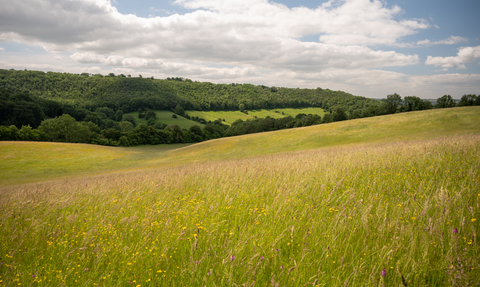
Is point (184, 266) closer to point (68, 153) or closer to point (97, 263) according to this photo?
Result: point (97, 263)

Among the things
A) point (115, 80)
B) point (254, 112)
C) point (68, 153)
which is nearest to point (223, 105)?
point (254, 112)

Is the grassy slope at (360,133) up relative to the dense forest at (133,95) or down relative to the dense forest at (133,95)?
down

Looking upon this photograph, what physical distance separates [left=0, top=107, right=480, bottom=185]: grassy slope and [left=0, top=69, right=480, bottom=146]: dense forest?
25008 millimetres

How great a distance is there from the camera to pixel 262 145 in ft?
Answer: 134

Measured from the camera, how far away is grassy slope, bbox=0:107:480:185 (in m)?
31.1

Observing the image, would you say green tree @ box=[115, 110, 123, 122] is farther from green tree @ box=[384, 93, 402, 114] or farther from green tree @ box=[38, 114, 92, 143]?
green tree @ box=[384, 93, 402, 114]

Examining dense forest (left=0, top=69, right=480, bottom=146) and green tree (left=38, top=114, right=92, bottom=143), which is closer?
green tree (left=38, top=114, right=92, bottom=143)

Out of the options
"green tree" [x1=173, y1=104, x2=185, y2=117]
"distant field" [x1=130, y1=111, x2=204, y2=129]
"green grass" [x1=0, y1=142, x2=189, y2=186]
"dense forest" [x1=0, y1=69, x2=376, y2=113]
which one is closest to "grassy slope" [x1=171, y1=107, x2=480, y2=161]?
"green grass" [x1=0, y1=142, x2=189, y2=186]

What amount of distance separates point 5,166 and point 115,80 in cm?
17052

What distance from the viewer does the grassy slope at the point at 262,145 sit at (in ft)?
102

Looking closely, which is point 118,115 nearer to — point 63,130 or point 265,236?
point 63,130

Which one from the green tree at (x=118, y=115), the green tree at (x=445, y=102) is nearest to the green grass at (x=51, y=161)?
the green tree at (x=445, y=102)

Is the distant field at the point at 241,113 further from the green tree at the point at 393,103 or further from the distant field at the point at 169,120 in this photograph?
the green tree at the point at 393,103

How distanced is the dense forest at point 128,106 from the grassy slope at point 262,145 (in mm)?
25008
